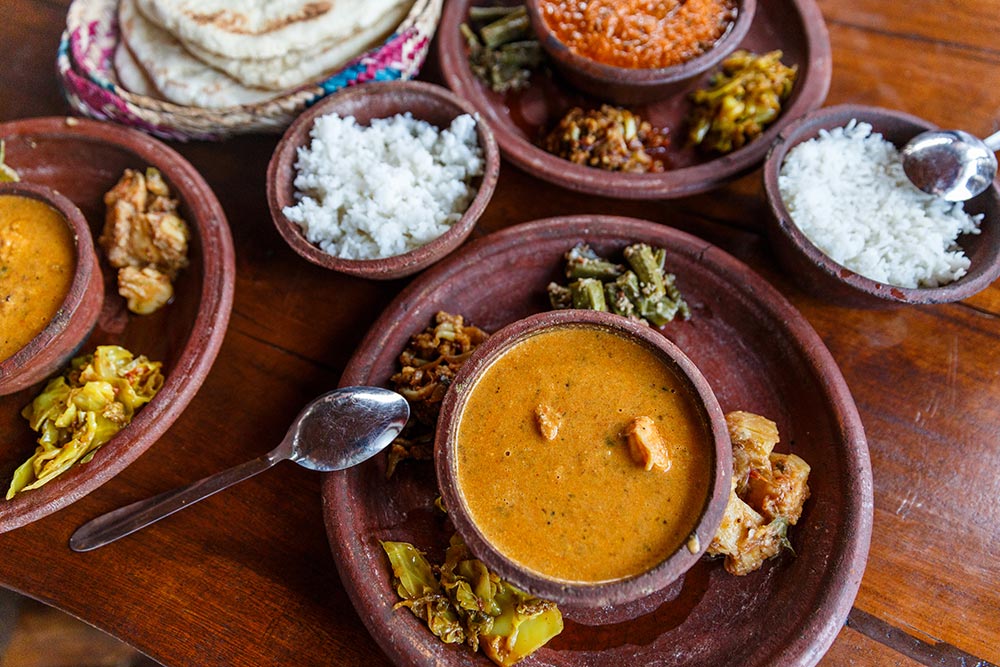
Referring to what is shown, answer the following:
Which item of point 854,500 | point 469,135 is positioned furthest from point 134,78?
point 854,500

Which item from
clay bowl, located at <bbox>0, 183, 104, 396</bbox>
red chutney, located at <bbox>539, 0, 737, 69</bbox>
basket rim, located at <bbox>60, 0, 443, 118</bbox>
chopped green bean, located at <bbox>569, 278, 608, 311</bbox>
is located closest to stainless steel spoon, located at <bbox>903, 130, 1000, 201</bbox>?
red chutney, located at <bbox>539, 0, 737, 69</bbox>

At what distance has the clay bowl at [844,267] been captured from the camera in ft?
6.82

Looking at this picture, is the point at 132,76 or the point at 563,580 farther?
the point at 132,76

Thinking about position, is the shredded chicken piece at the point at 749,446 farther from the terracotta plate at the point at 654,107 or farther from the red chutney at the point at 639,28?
the red chutney at the point at 639,28

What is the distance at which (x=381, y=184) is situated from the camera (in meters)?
2.35

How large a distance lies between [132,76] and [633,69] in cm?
194

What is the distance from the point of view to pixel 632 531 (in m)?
1.77

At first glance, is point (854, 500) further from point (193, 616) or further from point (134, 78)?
point (134, 78)

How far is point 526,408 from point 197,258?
1389 millimetres

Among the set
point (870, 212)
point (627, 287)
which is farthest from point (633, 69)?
point (870, 212)

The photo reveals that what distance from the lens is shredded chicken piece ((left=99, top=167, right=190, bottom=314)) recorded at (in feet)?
7.87

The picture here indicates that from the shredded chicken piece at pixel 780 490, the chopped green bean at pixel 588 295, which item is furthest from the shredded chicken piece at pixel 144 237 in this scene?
the shredded chicken piece at pixel 780 490

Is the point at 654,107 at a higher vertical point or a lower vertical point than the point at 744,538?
higher

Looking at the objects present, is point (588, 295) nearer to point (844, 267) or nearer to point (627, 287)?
point (627, 287)
